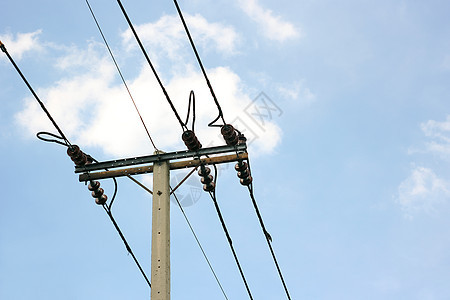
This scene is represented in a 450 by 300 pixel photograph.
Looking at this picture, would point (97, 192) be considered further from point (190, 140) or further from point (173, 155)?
point (190, 140)

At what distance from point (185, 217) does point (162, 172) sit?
254 centimetres

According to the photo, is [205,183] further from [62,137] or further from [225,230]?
[62,137]

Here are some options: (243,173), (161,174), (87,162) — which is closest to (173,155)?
(161,174)

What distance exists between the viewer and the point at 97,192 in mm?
8617

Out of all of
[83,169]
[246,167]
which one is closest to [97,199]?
[83,169]

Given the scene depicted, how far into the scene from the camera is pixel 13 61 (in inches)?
271

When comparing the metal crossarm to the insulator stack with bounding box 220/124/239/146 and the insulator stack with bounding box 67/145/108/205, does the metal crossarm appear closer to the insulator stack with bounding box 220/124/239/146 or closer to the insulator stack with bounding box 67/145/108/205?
the insulator stack with bounding box 220/124/239/146

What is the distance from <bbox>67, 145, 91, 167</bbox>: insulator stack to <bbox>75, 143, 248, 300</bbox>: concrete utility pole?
0.29 ft

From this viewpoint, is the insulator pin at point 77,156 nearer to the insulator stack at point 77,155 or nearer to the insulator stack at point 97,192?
the insulator stack at point 77,155

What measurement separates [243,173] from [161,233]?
1720 millimetres

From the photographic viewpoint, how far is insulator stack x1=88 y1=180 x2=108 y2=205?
853cm

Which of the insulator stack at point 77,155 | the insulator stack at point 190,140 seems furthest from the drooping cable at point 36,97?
the insulator stack at point 190,140

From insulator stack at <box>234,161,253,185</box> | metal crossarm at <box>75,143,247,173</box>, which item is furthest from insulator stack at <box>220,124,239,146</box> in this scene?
insulator stack at <box>234,161,253,185</box>

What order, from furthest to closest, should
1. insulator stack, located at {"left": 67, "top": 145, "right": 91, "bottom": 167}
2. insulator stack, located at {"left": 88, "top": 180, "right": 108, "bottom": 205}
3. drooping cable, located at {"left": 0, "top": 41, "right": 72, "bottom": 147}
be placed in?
insulator stack, located at {"left": 88, "top": 180, "right": 108, "bottom": 205} < insulator stack, located at {"left": 67, "top": 145, "right": 91, "bottom": 167} < drooping cable, located at {"left": 0, "top": 41, "right": 72, "bottom": 147}
